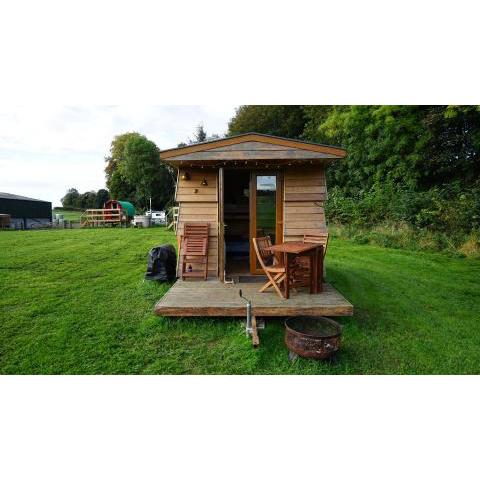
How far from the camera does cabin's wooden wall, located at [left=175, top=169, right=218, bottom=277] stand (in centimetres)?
614

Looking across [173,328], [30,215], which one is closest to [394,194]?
[173,328]

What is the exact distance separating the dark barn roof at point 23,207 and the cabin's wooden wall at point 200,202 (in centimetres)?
1958

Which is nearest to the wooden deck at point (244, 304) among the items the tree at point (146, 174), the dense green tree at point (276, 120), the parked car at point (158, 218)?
the parked car at point (158, 218)

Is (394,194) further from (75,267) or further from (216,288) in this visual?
(75,267)

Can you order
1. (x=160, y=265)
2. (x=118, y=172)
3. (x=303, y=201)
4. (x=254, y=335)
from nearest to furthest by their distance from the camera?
(x=254, y=335), (x=303, y=201), (x=160, y=265), (x=118, y=172)

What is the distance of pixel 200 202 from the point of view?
618cm

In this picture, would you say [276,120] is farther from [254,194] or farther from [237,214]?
[254,194]

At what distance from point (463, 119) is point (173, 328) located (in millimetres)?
14531

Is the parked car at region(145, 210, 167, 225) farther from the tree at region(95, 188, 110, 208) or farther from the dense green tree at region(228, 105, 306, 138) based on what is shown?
the tree at region(95, 188, 110, 208)

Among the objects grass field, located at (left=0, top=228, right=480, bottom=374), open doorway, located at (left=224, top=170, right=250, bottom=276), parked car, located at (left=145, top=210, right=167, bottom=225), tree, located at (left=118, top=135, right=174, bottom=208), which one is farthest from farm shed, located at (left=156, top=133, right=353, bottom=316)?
tree, located at (left=118, top=135, right=174, bottom=208)

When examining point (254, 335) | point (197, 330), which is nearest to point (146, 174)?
point (197, 330)

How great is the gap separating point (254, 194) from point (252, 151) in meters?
0.91

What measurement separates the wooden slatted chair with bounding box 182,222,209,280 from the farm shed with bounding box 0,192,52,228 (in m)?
18.4

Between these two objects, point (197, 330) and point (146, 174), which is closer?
point (197, 330)
